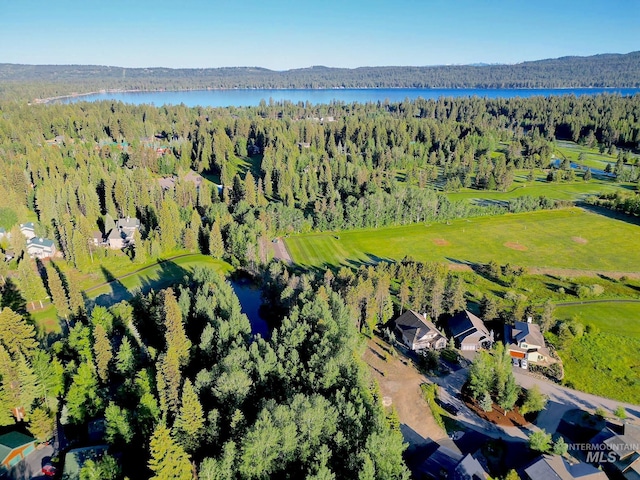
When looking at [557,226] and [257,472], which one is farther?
[557,226]

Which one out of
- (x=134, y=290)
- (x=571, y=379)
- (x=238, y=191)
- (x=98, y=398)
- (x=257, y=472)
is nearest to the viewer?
(x=257, y=472)

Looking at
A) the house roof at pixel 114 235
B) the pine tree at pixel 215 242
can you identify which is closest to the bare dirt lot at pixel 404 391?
the pine tree at pixel 215 242

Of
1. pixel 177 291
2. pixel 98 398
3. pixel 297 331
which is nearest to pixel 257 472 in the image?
pixel 297 331

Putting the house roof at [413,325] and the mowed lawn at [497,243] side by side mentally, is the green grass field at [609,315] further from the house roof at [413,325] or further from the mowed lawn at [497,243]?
the house roof at [413,325]

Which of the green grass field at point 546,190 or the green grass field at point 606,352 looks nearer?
the green grass field at point 606,352

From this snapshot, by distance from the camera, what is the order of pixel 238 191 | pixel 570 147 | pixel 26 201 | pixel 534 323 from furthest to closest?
1. pixel 570 147
2. pixel 238 191
3. pixel 26 201
4. pixel 534 323

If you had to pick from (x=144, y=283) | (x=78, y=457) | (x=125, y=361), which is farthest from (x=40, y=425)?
(x=144, y=283)

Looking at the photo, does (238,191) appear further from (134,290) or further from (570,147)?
(570,147)
